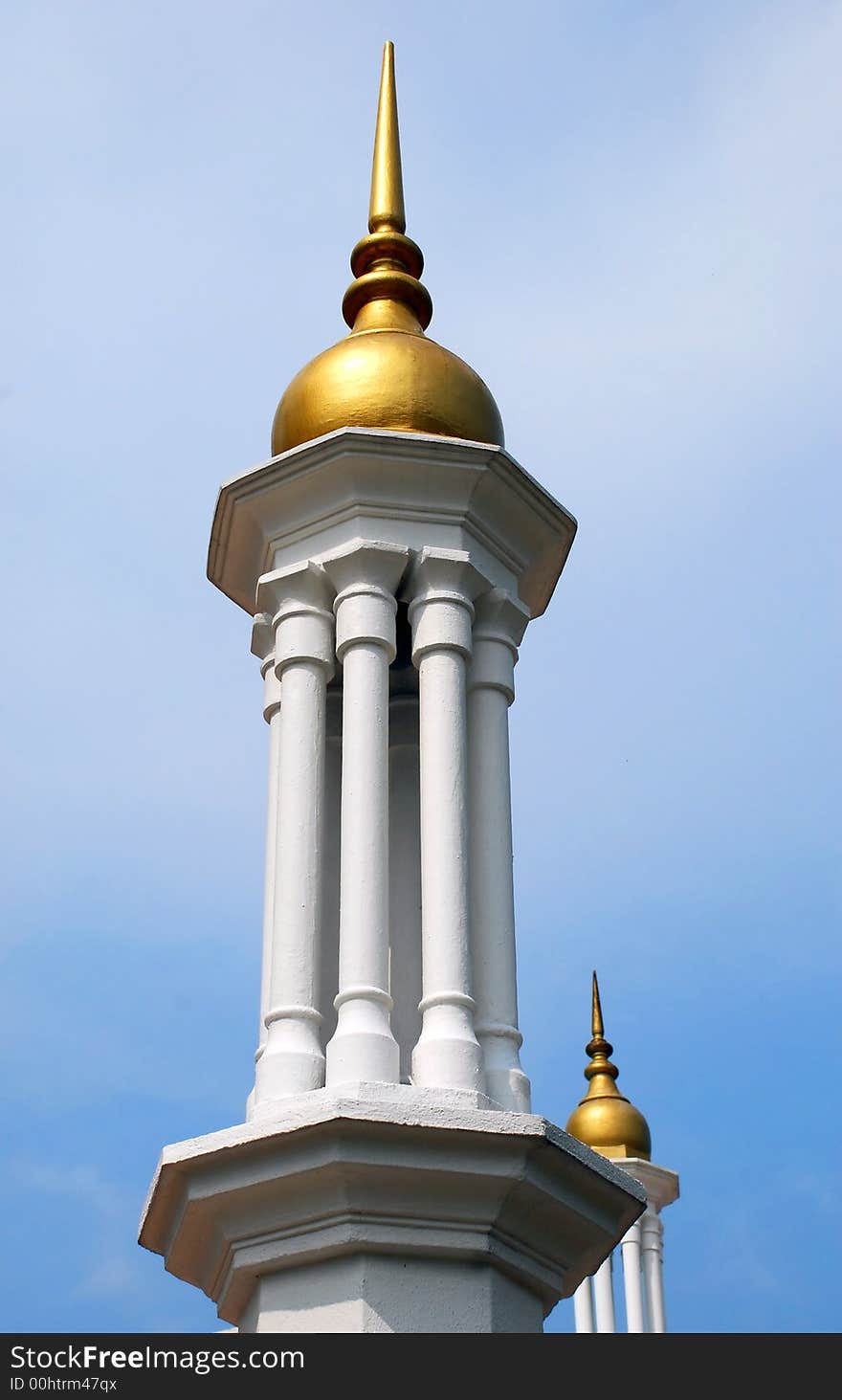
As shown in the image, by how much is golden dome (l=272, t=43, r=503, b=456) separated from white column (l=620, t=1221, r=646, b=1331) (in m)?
12.7

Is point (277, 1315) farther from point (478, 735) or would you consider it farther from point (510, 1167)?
point (478, 735)

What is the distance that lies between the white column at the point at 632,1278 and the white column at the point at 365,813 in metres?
12.9

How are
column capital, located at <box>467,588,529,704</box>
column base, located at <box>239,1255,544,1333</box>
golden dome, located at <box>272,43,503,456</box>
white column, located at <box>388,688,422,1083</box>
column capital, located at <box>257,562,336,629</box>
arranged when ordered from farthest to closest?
golden dome, located at <box>272,43,503,456</box>, column capital, located at <box>467,588,529,704</box>, column capital, located at <box>257,562,336,629</box>, white column, located at <box>388,688,422,1083</box>, column base, located at <box>239,1255,544,1333</box>

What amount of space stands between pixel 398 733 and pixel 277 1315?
350 cm

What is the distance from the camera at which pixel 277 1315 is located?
8398 mm

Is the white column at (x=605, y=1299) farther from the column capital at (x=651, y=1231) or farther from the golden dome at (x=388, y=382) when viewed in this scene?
the golden dome at (x=388, y=382)

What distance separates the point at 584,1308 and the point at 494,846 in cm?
1307

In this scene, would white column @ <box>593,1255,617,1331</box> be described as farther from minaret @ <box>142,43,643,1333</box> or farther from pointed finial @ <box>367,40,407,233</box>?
pointed finial @ <box>367,40,407,233</box>

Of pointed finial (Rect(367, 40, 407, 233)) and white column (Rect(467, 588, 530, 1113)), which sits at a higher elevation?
pointed finial (Rect(367, 40, 407, 233))

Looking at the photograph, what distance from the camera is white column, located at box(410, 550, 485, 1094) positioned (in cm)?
879

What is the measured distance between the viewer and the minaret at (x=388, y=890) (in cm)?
831

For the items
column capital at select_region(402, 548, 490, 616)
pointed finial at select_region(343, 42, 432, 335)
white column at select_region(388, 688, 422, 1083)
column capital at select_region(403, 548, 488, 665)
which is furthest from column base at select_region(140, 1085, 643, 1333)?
pointed finial at select_region(343, 42, 432, 335)

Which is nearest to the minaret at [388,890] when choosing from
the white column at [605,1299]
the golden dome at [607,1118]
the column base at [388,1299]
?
the column base at [388,1299]
